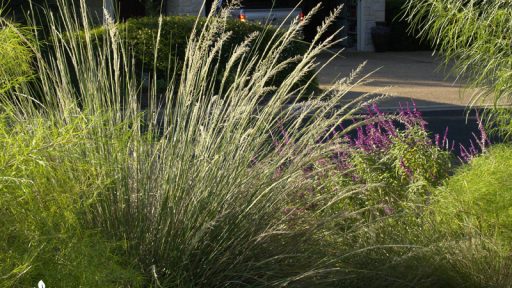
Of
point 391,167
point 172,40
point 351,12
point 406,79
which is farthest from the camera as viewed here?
point 351,12

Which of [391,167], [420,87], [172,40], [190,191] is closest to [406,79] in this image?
[420,87]

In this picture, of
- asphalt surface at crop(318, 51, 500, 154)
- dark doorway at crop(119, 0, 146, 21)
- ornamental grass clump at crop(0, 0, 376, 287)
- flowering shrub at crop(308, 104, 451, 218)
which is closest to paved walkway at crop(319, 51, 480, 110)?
asphalt surface at crop(318, 51, 500, 154)

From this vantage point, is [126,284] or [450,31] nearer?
[126,284]

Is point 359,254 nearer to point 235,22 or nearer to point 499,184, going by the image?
point 499,184

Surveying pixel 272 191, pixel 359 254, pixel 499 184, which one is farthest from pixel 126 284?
pixel 499 184

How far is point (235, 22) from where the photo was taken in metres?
15.8

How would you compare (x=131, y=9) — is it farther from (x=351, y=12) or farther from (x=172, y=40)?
(x=172, y=40)

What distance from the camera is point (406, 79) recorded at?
722 inches

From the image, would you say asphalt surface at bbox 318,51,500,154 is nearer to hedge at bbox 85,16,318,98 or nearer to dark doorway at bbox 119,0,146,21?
hedge at bbox 85,16,318,98

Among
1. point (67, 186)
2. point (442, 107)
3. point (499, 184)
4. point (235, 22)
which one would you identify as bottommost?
point (442, 107)

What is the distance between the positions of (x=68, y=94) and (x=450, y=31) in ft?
8.23

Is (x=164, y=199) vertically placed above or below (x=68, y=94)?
below

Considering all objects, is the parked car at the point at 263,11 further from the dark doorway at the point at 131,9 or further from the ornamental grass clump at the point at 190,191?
the ornamental grass clump at the point at 190,191

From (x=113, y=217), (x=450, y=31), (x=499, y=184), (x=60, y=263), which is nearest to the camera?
(x=60, y=263)
